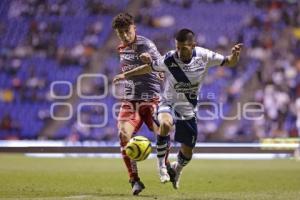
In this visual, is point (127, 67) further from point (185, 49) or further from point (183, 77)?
point (185, 49)

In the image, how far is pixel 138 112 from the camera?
9.77 m

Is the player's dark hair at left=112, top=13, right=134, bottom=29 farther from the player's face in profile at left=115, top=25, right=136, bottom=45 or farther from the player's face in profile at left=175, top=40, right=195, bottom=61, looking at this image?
the player's face in profile at left=175, top=40, right=195, bottom=61

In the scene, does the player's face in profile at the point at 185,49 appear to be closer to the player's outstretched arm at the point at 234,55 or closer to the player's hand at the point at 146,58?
the player's hand at the point at 146,58

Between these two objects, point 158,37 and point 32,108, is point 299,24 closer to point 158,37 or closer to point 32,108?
point 158,37

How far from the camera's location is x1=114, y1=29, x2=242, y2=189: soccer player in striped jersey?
28.6 ft

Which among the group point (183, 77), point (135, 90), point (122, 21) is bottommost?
point (135, 90)

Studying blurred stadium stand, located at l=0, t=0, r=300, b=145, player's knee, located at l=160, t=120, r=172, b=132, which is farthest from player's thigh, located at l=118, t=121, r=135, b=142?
blurred stadium stand, located at l=0, t=0, r=300, b=145

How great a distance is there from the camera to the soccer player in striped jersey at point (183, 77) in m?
8.71

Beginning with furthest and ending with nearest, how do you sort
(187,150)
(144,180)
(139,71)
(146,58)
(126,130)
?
(144,180), (126,130), (187,150), (139,71), (146,58)

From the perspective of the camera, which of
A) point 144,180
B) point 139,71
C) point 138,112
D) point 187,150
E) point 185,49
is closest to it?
point 185,49

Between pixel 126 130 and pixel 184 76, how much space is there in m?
1.24

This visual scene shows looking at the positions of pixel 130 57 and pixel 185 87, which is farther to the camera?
pixel 130 57

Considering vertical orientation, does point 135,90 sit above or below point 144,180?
above

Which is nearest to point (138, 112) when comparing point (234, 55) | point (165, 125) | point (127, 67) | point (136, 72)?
point (127, 67)
